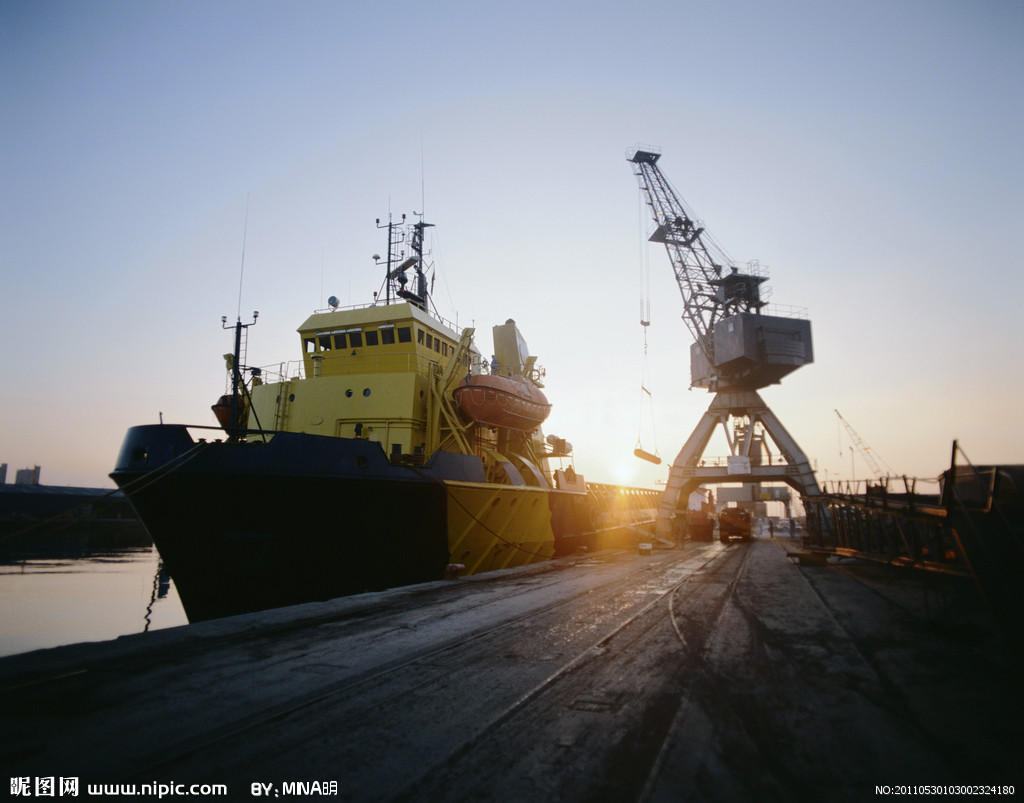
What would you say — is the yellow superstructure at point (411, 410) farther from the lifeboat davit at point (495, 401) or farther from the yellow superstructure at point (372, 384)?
the lifeboat davit at point (495, 401)

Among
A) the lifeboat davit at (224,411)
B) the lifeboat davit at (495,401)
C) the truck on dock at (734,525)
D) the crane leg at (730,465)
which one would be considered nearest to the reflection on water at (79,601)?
the lifeboat davit at (224,411)

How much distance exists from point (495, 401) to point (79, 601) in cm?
1562

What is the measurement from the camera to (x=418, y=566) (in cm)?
1101

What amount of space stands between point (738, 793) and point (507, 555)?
12893mm

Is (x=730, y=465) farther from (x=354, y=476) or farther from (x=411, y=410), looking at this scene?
(x=354, y=476)

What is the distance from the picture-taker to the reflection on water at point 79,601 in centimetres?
1220

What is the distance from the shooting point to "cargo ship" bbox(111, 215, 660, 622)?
8.35m

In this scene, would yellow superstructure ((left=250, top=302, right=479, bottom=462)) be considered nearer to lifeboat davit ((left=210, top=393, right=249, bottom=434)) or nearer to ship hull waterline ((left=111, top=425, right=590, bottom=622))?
lifeboat davit ((left=210, top=393, right=249, bottom=434))

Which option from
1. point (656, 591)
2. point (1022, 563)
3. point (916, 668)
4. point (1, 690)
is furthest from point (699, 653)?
point (1, 690)

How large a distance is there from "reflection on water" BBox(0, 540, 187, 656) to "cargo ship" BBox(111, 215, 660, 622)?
6.75 feet

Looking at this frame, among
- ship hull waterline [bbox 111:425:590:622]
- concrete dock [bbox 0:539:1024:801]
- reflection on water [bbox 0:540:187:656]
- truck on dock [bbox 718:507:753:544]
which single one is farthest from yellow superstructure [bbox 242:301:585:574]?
truck on dock [bbox 718:507:753:544]

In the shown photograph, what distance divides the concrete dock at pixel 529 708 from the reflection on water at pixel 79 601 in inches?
141

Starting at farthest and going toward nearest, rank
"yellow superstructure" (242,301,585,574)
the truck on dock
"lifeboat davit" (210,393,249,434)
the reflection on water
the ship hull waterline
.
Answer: the truck on dock → "lifeboat davit" (210,393,249,434) → "yellow superstructure" (242,301,585,574) → the reflection on water → the ship hull waterline

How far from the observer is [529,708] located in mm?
3461
